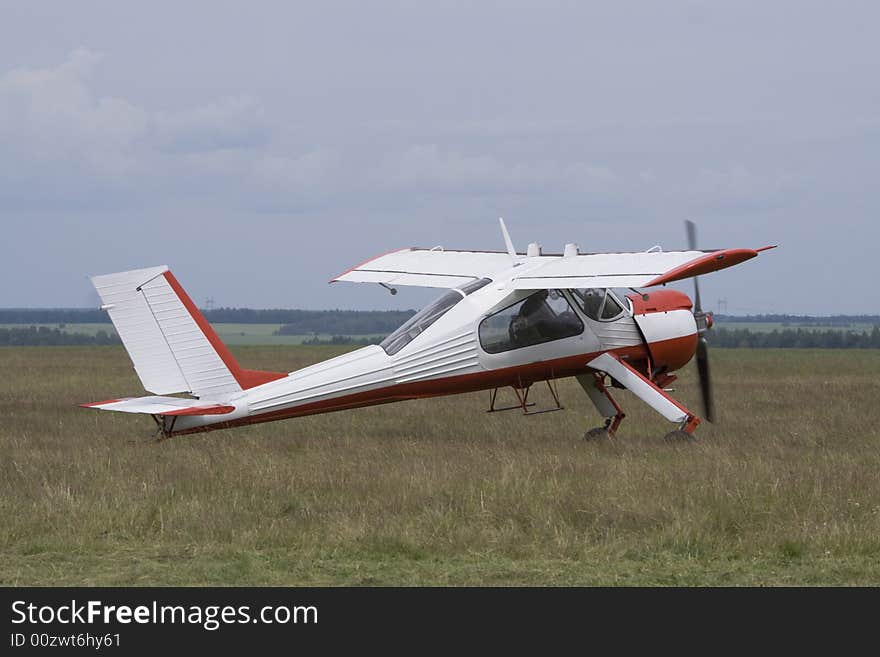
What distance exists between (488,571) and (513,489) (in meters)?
2.80

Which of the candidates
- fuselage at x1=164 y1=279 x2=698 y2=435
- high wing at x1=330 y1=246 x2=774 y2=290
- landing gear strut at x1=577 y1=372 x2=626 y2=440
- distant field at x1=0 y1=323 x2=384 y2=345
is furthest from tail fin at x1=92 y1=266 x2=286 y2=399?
distant field at x1=0 y1=323 x2=384 y2=345

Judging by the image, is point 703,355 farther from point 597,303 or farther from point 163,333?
point 163,333

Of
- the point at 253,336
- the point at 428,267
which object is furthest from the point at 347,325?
the point at 428,267

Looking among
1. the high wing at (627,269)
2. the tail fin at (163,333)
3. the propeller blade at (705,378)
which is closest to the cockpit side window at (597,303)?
the high wing at (627,269)

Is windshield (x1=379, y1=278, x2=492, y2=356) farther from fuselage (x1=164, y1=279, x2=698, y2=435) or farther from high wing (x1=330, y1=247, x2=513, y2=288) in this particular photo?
high wing (x1=330, y1=247, x2=513, y2=288)

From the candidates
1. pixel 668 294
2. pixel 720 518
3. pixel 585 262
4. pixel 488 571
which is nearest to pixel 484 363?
pixel 585 262

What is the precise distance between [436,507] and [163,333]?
16.3 ft

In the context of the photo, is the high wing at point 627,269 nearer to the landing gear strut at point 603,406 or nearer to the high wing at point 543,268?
the high wing at point 543,268

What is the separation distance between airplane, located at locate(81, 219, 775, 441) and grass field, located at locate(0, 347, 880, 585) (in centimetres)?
61

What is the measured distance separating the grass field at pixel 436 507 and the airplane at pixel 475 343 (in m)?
0.61

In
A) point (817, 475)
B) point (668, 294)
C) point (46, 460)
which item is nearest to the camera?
point (817, 475)
